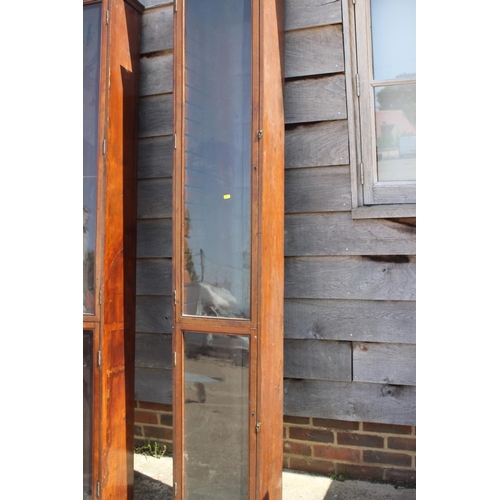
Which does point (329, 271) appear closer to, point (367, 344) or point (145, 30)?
point (367, 344)

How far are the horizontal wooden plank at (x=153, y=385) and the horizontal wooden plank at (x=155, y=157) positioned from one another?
1.00 m

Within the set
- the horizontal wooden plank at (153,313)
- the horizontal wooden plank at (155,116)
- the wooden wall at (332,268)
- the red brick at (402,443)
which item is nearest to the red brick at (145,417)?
the horizontal wooden plank at (153,313)

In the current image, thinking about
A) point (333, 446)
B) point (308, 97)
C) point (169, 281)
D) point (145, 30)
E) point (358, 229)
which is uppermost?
point (145, 30)

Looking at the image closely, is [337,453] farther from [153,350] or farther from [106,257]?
[106,257]

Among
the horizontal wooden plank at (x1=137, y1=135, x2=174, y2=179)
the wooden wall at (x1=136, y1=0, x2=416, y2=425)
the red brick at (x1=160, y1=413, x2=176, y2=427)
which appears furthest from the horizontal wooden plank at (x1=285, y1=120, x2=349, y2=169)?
the red brick at (x1=160, y1=413, x2=176, y2=427)

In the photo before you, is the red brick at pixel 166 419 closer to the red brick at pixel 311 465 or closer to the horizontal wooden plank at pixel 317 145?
the red brick at pixel 311 465

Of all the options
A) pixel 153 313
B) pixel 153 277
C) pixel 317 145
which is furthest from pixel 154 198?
pixel 317 145

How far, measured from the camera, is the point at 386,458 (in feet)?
7.32

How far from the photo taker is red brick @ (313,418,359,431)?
7.48ft

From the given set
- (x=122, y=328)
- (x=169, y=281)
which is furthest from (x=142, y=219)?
(x=122, y=328)

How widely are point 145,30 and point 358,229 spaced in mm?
1446

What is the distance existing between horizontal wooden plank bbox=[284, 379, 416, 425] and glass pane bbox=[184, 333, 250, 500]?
457 mm

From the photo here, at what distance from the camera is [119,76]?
7.45 feet
